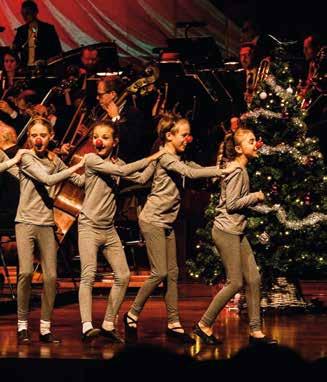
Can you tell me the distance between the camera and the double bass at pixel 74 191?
1045 centimetres

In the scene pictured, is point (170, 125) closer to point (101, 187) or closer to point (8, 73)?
point (101, 187)

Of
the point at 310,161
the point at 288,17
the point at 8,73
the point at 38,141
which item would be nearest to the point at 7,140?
the point at 38,141

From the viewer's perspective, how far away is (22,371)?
19.8 ft

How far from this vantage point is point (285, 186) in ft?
29.4

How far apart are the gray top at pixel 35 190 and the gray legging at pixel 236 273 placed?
3.58ft

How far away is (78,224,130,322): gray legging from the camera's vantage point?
23.7ft

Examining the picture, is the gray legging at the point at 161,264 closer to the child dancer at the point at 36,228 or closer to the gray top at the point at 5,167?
the child dancer at the point at 36,228

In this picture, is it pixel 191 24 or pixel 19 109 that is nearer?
pixel 19 109

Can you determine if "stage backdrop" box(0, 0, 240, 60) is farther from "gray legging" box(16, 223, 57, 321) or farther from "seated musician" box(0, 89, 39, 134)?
"gray legging" box(16, 223, 57, 321)

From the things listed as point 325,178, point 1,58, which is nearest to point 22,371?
point 325,178

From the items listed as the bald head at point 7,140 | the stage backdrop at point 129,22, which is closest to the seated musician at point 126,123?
the bald head at point 7,140

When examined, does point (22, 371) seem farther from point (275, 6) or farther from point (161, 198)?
point (275, 6)

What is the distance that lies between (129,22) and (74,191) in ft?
11.1

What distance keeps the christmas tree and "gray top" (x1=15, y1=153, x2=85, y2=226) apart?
7.16ft
